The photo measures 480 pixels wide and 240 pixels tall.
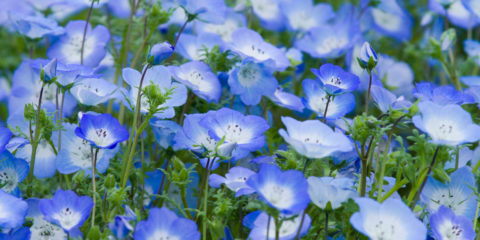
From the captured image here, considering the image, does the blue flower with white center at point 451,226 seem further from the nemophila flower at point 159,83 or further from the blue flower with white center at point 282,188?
the nemophila flower at point 159,83

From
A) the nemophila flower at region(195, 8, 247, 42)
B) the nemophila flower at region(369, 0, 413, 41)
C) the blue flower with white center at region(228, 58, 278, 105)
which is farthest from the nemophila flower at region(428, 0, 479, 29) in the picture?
the blue flower with white center at region(228, 58, 278, 105)

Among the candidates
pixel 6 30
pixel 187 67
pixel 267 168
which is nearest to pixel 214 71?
pixel 187 67

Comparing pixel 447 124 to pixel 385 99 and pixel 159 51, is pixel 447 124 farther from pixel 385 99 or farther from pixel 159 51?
pixel 159 51

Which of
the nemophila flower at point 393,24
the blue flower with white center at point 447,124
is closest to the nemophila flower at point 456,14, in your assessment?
the nemophila flower at point 393,24

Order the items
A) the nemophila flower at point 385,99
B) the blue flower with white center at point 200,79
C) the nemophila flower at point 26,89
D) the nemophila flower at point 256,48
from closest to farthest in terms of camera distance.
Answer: the nemophila flower at point 385,99
the blue flower with white center at point 200,79
the nemophila flower at point 256,48
the nemophila flower at point 26,89

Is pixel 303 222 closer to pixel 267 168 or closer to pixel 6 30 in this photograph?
pixel 267 168

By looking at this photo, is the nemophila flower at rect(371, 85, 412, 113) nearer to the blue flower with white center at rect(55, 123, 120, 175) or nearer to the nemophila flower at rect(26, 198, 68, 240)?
the blue flower with white center at rect(55, 123, 120, 175)
